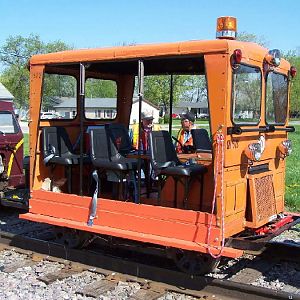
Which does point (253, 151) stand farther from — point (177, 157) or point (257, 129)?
point (177, 157)

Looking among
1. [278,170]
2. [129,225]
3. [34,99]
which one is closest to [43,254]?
[129,225]

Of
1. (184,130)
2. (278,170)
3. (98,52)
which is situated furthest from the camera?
(184,130)

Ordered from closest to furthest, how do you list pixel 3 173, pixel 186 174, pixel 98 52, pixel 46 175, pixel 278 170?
pixel 186 174 < pixel 98 52 < pixel 278 170 < pixel 46 175 < pixel 3 173

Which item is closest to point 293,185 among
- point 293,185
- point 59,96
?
point 293,185

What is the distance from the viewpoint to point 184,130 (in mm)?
7789

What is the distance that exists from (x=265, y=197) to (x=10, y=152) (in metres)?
5.54

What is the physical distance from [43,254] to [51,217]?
57 cm

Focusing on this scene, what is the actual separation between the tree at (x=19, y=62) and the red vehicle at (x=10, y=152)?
59.1 meters

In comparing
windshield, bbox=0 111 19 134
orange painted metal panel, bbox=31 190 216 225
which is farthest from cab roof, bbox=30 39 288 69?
windshield, bbox=0 111 19 134

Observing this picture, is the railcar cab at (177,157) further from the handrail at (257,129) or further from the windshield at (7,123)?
the windshield at (7,123)

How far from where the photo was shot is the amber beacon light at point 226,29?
5.62m

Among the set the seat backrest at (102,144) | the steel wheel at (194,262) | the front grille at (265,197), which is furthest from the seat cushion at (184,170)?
the seat backrest at (102,144)

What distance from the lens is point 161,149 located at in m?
6.18

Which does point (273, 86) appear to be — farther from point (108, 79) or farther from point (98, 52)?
point (108, 79)
